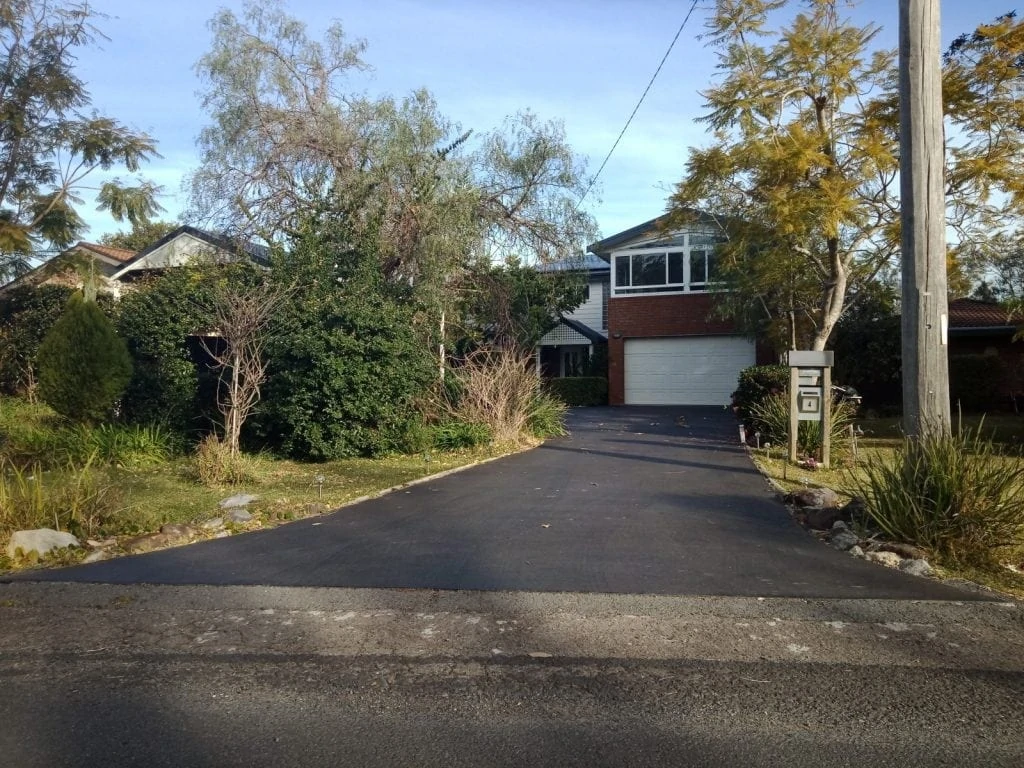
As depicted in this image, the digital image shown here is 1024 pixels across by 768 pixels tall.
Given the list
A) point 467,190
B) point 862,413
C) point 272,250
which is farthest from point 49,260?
point 862,413

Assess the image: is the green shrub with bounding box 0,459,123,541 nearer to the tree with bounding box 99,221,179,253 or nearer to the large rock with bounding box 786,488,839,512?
the large rock with bounding box 786,488,839,512

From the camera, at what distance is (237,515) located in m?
10.1

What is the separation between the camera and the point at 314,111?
17.9 metres

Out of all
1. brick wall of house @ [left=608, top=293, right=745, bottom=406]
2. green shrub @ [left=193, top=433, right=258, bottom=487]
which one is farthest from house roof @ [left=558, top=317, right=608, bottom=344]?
green shrub @ [left=193, top=433, right=258, bottom=487]

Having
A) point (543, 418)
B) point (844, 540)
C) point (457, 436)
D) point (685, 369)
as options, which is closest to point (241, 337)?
point (457, 436)

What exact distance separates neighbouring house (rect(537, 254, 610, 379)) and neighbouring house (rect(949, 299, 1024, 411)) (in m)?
11.7

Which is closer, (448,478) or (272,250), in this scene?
(448,478)

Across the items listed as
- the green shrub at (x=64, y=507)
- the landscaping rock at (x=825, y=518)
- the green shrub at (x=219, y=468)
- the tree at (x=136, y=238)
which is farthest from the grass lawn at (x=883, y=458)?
the tree at (x=136, y=238)

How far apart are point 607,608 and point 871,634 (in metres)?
1.79

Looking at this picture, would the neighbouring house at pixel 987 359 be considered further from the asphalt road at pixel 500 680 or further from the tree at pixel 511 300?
the asphalt road at pixel 500 680

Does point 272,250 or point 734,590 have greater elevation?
point 272,250

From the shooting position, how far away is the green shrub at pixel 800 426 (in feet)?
51.2

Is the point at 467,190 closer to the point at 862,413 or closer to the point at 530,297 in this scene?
the point at 530,297

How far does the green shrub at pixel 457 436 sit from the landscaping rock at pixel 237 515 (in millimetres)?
6486
